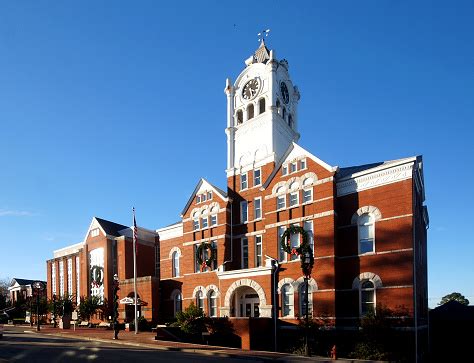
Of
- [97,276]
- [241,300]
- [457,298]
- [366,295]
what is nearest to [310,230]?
[366,295]

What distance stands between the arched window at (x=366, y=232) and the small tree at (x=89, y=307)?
34.1 meters

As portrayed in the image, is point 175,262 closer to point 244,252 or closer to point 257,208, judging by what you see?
point 244,252

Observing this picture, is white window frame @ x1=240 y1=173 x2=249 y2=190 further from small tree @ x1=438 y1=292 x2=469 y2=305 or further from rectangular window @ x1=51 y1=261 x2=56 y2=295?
small tree @ x1=438 y1=292 x2=469 y2=305

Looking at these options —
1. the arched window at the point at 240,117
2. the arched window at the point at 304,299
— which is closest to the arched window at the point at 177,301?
the arched window at the point at 304,299

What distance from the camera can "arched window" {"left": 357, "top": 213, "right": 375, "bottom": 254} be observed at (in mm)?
30094

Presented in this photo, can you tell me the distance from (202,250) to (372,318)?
57.2 feet

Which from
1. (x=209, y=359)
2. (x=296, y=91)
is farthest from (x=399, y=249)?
(x=296, y=91)

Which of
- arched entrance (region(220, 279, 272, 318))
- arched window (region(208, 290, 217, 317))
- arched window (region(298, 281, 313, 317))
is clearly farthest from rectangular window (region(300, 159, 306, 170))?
arched window (region(208, 290, 217, 317))

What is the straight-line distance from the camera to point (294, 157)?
113 feet

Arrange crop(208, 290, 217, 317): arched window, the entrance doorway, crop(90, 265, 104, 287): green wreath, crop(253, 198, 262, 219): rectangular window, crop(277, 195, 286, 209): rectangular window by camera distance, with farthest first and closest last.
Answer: crop(90, 265, 104, 287): green wreath < crop(208, 290, 217, 317): arched window < crop(253, 198, 262, 219): rectangular window < the entrance doorway < crop(277, 195, 286, 209): rectangular window

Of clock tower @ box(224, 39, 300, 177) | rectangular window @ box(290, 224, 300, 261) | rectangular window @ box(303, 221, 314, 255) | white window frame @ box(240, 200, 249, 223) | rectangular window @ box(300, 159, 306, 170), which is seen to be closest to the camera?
rectangular window @ box(303, 221, 314, 255)

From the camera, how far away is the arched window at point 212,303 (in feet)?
127

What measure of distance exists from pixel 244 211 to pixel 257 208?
171 centimetres

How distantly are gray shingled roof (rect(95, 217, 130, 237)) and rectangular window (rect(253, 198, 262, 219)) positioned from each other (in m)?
24.3
